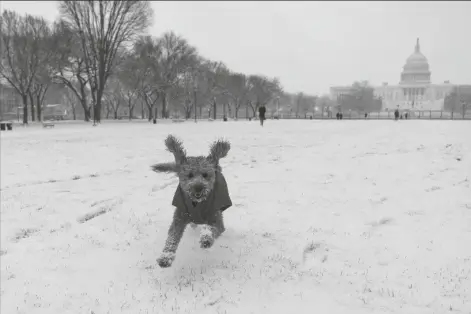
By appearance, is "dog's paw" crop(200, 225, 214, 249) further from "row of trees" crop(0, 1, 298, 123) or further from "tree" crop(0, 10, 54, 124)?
"tree" crop(0, 10, 54, 124)

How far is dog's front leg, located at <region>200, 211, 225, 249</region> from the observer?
4.31m

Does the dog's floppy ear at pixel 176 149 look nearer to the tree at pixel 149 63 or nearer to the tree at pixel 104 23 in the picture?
the tree at pixel 104 23

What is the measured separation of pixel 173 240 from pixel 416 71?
415 ft

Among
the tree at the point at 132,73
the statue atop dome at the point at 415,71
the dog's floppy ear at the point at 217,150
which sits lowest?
the dog's floppy ear at the point at 217,150

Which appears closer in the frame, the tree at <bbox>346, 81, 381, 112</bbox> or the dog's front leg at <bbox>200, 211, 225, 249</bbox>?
the dog's front leg at <bbox>200, 211, 225, 249</bbox>

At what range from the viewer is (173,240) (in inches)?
178

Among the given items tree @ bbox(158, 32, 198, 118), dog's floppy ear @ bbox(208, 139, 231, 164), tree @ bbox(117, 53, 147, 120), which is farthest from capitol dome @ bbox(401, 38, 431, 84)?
dog's floppy ear @ bbox(208, 139, 231, 164)

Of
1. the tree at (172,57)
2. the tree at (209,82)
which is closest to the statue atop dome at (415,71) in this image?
the tree at (209,82)

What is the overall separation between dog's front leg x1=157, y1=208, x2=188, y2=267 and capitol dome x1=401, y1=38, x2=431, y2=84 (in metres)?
114

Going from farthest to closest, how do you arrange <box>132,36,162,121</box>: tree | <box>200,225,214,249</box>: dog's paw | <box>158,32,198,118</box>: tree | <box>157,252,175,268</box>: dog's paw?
<box>158,32,198,118</box>: tree, <box>132,36,162,121</box>: tree, <box>200,225,214,249</box>: dog's paw, <box>157,252,175,268</box>: dog's paw

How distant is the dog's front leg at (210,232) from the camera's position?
431 centimetres

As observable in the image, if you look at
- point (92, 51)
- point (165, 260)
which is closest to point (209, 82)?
point (92, 51)

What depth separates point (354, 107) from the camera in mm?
100688

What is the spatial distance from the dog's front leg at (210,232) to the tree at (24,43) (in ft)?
127
